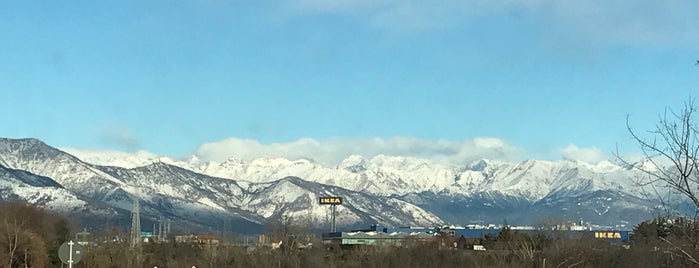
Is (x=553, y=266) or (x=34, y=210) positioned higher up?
(x=34, y=210)

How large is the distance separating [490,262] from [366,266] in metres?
16.1

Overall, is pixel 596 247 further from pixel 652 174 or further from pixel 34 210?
pixel 652 174

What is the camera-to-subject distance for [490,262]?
354ft

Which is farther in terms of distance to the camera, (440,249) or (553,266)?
(440,249)

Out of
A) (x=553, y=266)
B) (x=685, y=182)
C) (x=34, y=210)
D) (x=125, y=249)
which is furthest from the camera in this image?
(x=34, y=210)

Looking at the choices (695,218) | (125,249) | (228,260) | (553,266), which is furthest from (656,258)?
(695,218)

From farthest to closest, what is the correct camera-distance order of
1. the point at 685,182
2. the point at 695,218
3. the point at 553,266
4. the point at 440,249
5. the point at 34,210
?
the point at 440,249, the point at 34,210, the point at 553,266, the point at 695,218, the point at 685,182

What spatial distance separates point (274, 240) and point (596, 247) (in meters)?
44.5

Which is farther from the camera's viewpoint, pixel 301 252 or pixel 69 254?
pixel 301 252

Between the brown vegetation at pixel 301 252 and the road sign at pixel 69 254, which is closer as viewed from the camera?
the road sign at pixel 69 254

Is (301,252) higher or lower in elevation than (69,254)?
lower

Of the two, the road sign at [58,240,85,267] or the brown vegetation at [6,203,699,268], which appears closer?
the road sign at [58,240,85,267]

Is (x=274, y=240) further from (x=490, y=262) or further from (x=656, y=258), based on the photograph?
(x=656, y=258)

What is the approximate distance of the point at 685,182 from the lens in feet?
35.0
